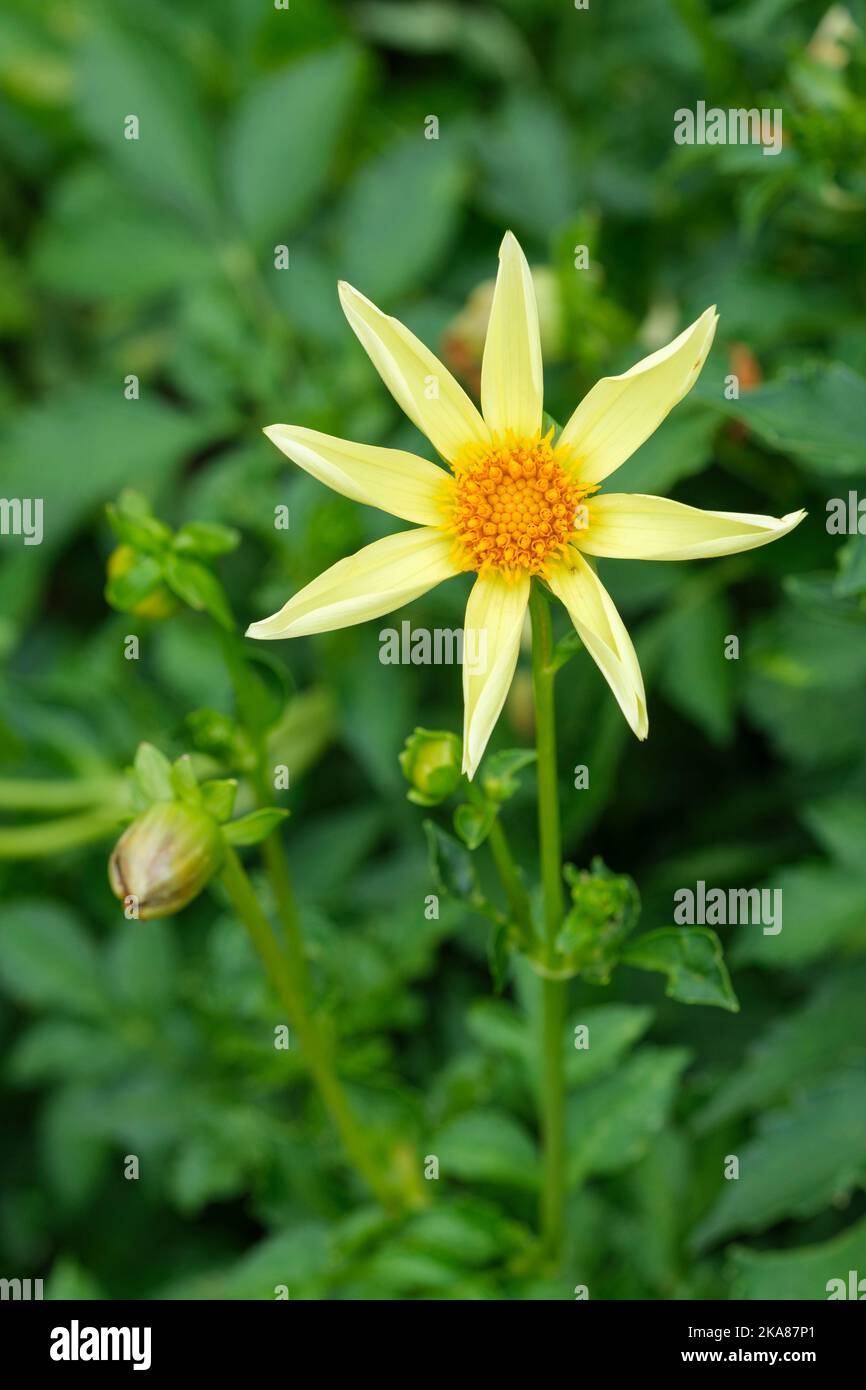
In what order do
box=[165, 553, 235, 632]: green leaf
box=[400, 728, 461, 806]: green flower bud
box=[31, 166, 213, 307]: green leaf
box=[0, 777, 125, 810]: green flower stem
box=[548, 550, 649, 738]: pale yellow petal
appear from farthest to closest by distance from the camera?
box=[31, 166, 213, 307]: green leaf, box=[0, 777, 125, 810]: green flower stem, box=[165, 553, 235, 632]: green leaf, box=[400, 728, 461, 806]: green flower bud, box=[548, 550, 649, 738]: pale yellow petal

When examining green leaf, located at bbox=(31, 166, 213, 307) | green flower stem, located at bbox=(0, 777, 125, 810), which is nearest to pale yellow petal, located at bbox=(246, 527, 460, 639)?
green flower stem, located at bbox=(0, 777, 125, 810)

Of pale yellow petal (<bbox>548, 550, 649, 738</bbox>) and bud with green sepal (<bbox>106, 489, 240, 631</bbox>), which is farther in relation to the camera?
bud with green sepal (<bbox>106, 489, 240, 631</bbox>)

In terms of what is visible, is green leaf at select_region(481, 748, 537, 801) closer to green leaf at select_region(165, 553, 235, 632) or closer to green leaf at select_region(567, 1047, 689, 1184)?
green leaf at select_region(165, 553, 235, 632)

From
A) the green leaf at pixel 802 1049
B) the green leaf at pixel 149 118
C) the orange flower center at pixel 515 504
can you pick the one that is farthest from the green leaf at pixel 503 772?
the green leaf at pixel 149 118

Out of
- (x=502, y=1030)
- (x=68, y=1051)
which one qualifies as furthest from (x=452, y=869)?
(x=68, y=1051)

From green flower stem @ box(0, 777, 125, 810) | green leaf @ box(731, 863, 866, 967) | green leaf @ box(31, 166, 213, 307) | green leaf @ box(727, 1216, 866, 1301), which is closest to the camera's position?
green leaf @ box(727, 1216, 866, 1301)

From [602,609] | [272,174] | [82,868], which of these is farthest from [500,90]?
[602,609]

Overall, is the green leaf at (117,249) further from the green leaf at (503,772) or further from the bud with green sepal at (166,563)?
the green leaf at (503,772)
